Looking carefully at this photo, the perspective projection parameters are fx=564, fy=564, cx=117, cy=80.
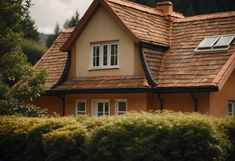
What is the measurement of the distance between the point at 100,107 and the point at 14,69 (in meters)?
4.31

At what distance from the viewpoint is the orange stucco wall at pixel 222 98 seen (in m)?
22.8

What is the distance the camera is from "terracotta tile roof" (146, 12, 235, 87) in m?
22.7

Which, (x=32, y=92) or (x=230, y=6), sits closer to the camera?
(x=32, y=92)

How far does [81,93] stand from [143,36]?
12.5 feet

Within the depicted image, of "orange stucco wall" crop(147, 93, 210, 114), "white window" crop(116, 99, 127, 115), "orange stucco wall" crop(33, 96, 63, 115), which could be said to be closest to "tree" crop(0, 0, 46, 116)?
"orange stucco wall" crop(33, 96, 63, 115)

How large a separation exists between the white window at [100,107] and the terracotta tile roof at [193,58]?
273 centimetres

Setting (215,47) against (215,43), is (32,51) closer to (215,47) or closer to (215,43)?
(215,43)

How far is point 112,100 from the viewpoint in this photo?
24.9 metres

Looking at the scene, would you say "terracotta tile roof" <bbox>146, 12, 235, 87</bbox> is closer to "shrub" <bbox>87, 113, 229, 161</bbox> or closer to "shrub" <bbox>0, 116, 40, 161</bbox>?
"shrub" <bbox>0, 116, 40, 161</bbox>

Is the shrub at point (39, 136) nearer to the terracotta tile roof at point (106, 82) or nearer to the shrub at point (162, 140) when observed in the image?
the shrub at point (162, 140)

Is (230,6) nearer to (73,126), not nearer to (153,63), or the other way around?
(153,63)

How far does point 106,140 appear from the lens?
46.9ft

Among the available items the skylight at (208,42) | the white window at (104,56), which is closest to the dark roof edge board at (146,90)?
the white window at (104,56)

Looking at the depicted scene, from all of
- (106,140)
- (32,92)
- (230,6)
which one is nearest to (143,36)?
(32,92)
